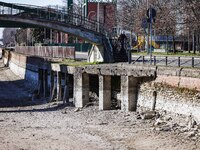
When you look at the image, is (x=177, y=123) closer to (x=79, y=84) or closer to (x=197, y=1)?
(x=79, y=84)

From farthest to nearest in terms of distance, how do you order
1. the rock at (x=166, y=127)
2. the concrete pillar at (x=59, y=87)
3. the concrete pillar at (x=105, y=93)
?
the concrete pillar at (x=59, y=87), the concrete pillar at (x=105, y=93), the rock at (x=166, y=127)

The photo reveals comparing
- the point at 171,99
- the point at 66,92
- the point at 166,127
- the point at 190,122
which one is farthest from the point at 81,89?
the point at 190,122

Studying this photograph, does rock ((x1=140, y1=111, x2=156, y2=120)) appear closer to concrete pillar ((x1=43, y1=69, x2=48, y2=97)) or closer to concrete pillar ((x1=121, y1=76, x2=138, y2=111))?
concrete pillar ((x1=121, y1=76, x2=138, y2=111))

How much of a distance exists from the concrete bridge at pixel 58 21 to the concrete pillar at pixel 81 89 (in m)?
8.73

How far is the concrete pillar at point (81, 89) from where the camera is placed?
45969 mm

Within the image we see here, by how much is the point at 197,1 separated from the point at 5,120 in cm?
2637

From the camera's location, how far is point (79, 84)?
46.7 m

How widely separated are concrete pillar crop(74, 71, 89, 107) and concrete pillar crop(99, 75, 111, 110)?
3.56 m

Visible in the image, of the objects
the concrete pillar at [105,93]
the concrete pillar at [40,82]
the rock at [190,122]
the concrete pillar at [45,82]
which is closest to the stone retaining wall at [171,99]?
the rock at [190,122]

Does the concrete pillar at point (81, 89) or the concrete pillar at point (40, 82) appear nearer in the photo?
the concrete pillar at point (81, 89)

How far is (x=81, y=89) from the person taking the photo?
46.4 metres

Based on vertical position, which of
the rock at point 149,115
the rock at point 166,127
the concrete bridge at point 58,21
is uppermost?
the concrete bridge at point 58,21

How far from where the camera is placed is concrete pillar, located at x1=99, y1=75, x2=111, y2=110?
4225 cm

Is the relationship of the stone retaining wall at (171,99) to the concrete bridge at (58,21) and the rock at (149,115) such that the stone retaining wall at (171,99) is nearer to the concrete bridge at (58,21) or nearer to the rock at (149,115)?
the rock at (149,115)
